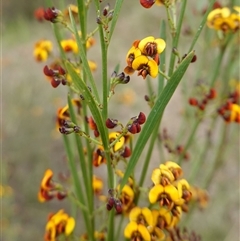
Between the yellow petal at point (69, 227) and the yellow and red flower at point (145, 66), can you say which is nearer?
the yellow and red flower at point (145, 66)

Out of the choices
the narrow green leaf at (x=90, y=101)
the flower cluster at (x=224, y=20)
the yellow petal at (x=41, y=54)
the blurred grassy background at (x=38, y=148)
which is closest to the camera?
the narrow green leaf at (x=90, y=101)

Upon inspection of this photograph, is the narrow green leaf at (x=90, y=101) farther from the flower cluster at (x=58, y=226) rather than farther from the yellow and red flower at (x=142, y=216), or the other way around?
the flower cluster at (x=58, y=226)

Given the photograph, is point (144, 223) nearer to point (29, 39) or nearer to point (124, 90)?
point (124, 90)

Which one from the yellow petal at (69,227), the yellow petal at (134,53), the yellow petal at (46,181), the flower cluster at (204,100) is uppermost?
the yellow petal at (134,53)

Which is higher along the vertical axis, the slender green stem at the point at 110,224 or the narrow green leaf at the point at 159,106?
the narrow green leaf at the point at 159,106

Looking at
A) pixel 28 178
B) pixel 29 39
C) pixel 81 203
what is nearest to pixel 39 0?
pixel 29 39

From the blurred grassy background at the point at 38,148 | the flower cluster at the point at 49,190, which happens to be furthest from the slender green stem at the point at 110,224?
the blurred grassy background at the point at 38,148

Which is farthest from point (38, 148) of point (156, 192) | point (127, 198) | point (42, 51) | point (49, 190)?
point (156, 192)
